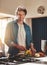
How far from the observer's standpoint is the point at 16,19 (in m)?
2.33

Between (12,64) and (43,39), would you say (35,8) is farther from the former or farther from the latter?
(12,64)

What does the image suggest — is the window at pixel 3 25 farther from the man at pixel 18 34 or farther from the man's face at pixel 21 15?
the man's face at pixel 21 15

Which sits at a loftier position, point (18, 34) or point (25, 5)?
point (25, 5)

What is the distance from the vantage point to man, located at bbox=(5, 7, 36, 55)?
231 cm

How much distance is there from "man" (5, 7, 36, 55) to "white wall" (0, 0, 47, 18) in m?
0.07

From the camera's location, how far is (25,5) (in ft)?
7.55

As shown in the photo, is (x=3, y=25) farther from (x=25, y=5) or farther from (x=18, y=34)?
(x=25, y=5)

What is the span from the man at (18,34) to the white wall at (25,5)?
Answer: 71 mm

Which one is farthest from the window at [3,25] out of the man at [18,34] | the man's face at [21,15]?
the man's face at [21,15]

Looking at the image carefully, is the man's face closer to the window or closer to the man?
the man

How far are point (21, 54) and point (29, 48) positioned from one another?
14 cm

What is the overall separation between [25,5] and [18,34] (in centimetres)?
43

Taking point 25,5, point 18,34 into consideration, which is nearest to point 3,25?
point 18,34

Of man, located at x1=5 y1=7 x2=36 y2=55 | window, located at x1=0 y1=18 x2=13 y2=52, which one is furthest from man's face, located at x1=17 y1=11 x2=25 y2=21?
window, located at x1=0 y1=18 x2=13 y2=52
